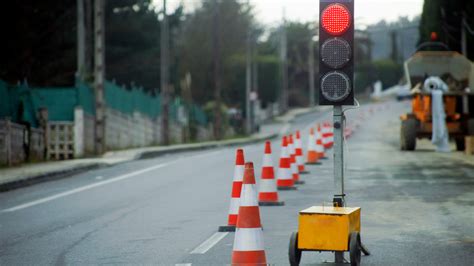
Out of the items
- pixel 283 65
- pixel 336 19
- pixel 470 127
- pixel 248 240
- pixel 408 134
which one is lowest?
pixel 248 240

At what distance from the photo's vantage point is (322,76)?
10.7 m

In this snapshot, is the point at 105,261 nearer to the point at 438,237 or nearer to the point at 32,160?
the point at 438,237

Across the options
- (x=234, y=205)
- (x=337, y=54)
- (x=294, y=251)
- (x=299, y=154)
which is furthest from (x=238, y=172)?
(x=299, y=154)

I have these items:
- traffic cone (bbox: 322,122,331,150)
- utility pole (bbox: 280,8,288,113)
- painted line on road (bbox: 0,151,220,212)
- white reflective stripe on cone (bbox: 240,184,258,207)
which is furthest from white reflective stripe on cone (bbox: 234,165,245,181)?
utility pole (bbox: 280,8,288,113)

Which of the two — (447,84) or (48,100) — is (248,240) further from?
(447,84)

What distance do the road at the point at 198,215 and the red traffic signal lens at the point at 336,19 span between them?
220 centimetres

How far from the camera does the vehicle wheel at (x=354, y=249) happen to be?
9.80m

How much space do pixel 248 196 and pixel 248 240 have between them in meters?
0.44

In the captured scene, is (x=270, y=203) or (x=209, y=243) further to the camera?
(x=270, y=203)

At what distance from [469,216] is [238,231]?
5.88m

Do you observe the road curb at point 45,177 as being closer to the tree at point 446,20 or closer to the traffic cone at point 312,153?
the traffic cone at point 312,153

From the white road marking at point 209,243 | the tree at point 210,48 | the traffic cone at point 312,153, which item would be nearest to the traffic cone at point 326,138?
the traffic cone at point 312,153

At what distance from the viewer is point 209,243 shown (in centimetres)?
1211

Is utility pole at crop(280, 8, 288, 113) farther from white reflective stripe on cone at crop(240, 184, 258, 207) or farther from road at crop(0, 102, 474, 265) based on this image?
white reflective stripe on cone at crop(240, 184, 258, 207)
